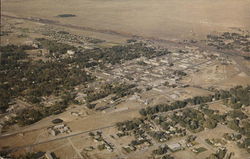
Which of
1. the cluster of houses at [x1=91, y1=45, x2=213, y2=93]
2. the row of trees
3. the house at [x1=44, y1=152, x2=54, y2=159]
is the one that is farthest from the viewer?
the cluster of houses at [x1=91, y1=45, x2=213, y2=93]

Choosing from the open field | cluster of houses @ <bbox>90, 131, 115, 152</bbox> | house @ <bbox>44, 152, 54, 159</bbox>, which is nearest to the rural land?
house @ <bbox>44, 152, 54, 159</bbox>

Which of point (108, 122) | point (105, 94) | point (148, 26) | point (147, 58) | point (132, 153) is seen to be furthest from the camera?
point (148, 26)

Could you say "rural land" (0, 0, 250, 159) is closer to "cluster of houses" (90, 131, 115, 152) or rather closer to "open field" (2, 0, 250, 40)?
"cluster of houses" (90, 131, 115, 152)

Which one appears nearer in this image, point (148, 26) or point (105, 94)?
point (105, 94)

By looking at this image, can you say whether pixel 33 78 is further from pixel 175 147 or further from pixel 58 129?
pixel 175 147

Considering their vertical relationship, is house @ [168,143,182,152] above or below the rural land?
below

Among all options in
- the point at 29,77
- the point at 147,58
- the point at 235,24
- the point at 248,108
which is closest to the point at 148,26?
the point at 235,24

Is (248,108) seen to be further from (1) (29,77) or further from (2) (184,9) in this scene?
(2) (184,9)

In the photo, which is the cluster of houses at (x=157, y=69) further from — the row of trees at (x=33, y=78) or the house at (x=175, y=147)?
the house at (x=175, y=147)

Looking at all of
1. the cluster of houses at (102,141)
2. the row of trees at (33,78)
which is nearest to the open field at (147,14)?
the row of trees at (33,78)
